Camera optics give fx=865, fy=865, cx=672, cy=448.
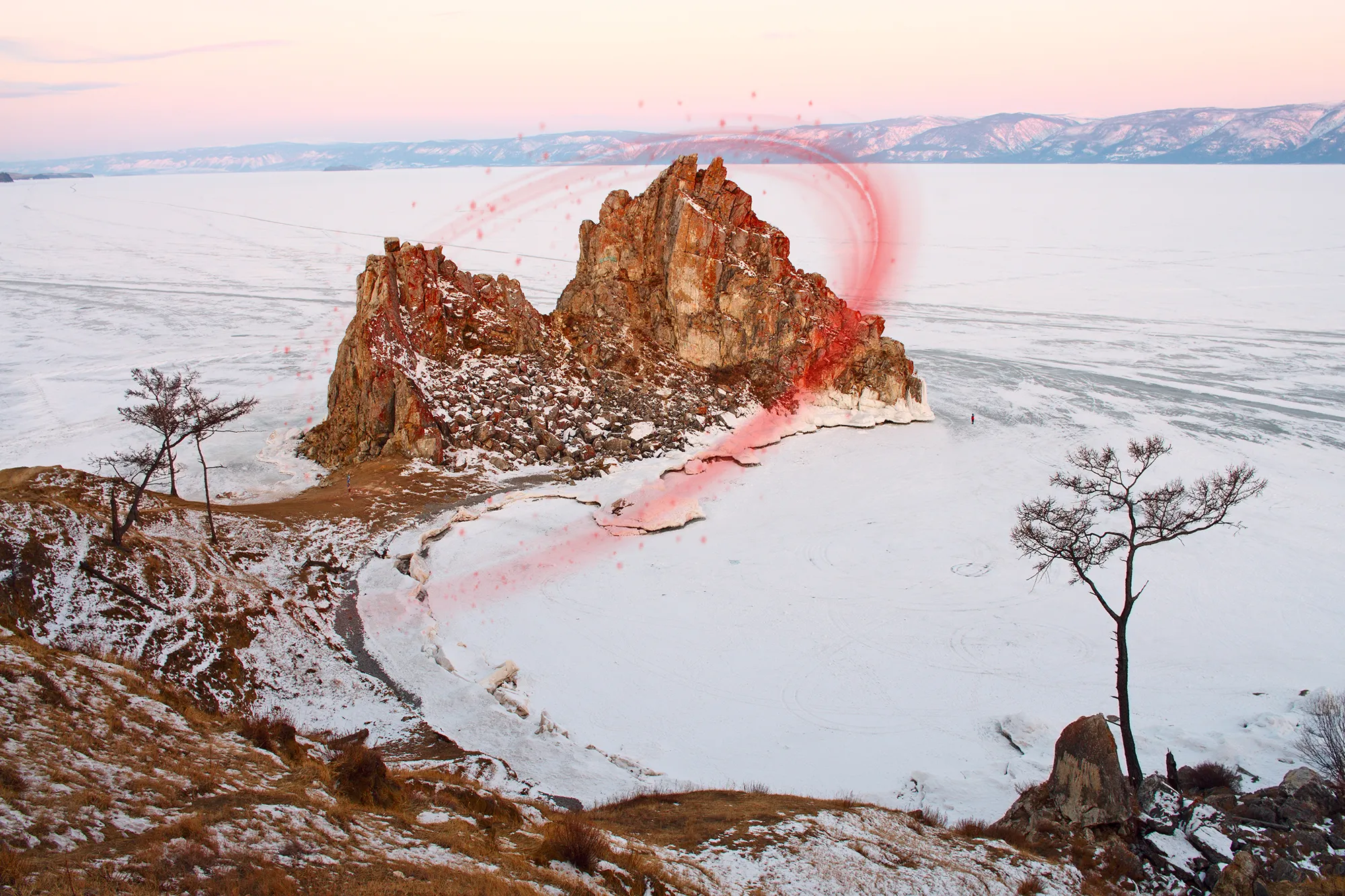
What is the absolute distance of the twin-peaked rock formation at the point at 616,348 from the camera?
33.6 m

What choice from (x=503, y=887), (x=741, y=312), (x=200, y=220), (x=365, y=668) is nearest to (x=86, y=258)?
(x=200, y=220)

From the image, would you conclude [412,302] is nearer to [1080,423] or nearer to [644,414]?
[644,414]

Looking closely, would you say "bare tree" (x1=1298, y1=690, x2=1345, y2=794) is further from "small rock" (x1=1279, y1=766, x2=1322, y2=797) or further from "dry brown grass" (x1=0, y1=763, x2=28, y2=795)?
"dry brown grass" (x1=0, y1=763, x2=28, y2=795)

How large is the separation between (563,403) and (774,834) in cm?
2580

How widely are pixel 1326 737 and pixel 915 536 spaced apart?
45.6ft

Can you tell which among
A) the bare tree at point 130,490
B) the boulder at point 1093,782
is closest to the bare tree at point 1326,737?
the boulder at point 1093,782

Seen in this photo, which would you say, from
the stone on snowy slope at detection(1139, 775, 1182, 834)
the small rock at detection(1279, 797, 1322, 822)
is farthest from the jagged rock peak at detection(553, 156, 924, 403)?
the small rock at detection(1279, 797, 1322, 822)

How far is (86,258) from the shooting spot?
8850 cm

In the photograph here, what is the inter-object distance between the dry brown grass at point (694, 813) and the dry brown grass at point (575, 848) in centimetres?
A: 148

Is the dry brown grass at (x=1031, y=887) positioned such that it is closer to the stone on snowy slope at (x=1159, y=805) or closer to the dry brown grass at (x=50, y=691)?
the stone on snowy slope at (x=1159, y=805)

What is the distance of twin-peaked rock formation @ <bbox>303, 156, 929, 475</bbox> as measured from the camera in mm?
33594

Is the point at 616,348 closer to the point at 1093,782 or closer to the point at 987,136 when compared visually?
the point at 1093,782

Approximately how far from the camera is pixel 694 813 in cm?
1391

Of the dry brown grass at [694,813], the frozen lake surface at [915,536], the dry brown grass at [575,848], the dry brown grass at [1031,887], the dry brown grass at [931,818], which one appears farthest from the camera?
the frozen lake surface at [915,536]
